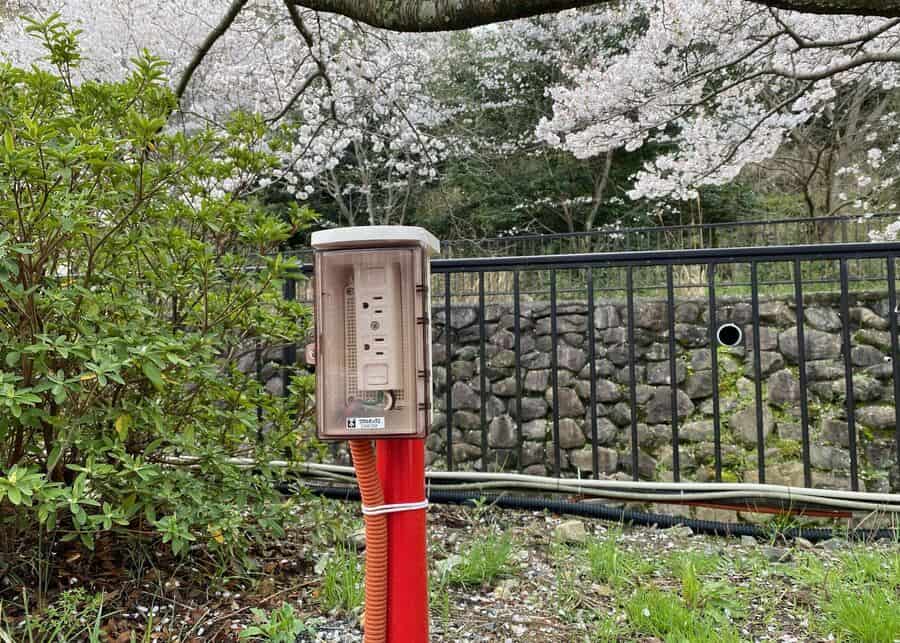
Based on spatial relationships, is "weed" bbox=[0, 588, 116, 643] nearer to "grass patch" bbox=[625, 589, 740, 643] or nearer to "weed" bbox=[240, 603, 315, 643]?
"weed" bbox=[240, 603, 315, 643]

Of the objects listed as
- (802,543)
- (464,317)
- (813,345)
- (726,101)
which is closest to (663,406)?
(813,345)

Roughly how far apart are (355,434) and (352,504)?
1605 mm

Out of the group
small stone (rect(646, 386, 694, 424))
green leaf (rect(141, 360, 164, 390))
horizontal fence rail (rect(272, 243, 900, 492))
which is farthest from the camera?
small stone (rect(646, 386, 694, 424))

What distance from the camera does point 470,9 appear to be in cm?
206

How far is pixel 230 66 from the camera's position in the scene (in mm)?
10680

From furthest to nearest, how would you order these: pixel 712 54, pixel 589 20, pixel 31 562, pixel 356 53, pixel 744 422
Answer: pixel 589 20 → pixel 712 54 → pixel 356 53 → pixel 744 422 → pixel 31 562

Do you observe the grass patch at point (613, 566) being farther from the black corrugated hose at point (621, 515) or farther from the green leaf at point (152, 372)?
the green leaf at point (152, 372)

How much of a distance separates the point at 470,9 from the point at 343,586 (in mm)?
1895

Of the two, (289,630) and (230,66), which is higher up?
(230,66)

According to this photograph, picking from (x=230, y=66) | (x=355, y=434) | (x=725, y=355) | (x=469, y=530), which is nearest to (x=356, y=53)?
(x=230, y=66)

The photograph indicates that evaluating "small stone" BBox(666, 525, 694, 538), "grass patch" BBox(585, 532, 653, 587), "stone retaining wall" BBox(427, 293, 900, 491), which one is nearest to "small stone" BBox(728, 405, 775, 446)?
"stone retaining wall" BBox(427, 293, 900, 491)

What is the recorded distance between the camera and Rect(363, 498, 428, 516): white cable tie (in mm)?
1509

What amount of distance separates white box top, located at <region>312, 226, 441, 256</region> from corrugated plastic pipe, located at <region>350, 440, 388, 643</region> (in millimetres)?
469

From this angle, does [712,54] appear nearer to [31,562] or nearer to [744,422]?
[744,422]
